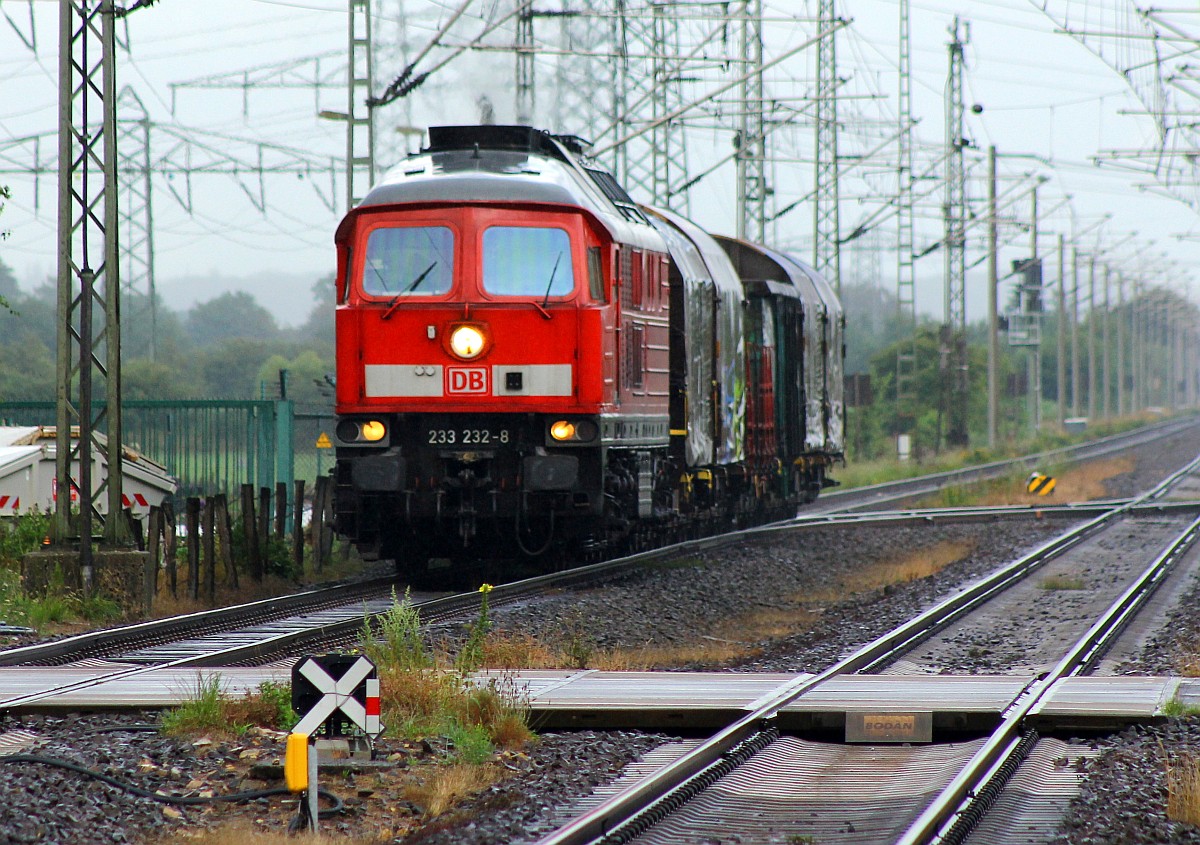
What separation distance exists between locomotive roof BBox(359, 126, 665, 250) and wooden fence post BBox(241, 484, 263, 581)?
3454 millimetres

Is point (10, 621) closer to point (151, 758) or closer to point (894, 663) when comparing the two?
point (151, 758)

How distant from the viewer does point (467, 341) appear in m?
14.8

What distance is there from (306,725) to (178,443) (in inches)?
631

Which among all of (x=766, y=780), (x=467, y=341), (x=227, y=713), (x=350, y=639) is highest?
(x=467, y=341)

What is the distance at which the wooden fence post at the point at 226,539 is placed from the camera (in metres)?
16.1

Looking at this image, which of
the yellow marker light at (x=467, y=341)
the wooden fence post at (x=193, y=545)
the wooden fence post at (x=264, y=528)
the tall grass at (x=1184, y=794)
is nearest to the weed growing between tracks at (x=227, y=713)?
the tall grass at (x=1184, y=794)

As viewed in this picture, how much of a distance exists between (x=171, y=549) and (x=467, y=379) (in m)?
3.39

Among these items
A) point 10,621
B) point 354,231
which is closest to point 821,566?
point 354,231

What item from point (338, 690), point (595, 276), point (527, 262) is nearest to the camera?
point (338, 690)

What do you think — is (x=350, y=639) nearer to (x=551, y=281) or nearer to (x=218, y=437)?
(x=551, y=281)

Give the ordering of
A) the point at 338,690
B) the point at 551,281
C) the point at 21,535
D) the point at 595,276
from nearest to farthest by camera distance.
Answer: the point at 338,690
the point at 551,281
the point at 595,276
the point at 21,535

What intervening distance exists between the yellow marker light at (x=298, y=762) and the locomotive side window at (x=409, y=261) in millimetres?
8637

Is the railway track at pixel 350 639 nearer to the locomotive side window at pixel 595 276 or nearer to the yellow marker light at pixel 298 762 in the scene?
the yellow marker light at pixel 298 762

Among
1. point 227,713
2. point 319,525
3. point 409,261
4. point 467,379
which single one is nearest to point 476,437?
point 467,379
